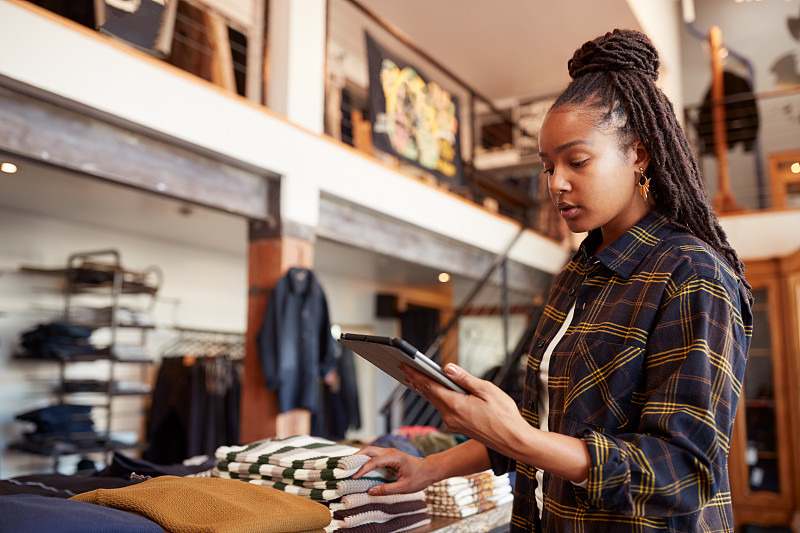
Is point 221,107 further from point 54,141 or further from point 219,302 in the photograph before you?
point 219,302

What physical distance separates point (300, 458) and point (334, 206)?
3317 mm

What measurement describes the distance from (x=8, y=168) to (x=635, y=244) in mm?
3896

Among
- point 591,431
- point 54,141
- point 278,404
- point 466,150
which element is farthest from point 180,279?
point 591,431

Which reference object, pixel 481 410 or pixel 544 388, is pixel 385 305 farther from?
pixel 481 410

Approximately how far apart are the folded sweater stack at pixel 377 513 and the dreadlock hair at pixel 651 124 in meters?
0.78

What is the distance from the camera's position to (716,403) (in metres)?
0.92

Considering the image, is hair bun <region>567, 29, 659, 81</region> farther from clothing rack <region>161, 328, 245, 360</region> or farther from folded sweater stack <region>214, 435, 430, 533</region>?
clothing rack <region>161, 328, 245, 360</region>

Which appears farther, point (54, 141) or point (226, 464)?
point (54, 141)

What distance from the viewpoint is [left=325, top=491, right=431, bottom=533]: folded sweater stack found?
133 centimetres

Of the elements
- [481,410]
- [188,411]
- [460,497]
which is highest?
[481,410]

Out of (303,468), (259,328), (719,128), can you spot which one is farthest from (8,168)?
(719,128)

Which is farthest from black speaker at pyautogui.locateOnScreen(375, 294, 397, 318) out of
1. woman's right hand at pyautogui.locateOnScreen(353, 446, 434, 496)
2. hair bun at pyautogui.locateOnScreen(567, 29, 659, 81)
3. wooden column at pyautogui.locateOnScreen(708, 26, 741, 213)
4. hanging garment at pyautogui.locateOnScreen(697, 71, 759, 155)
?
hair bun at pyautogui.locateOnScreen(567, 29, 659, 81)

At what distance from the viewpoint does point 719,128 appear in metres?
7.66

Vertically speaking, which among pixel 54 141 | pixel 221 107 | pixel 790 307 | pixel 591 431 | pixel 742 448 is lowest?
pixel 742 448
